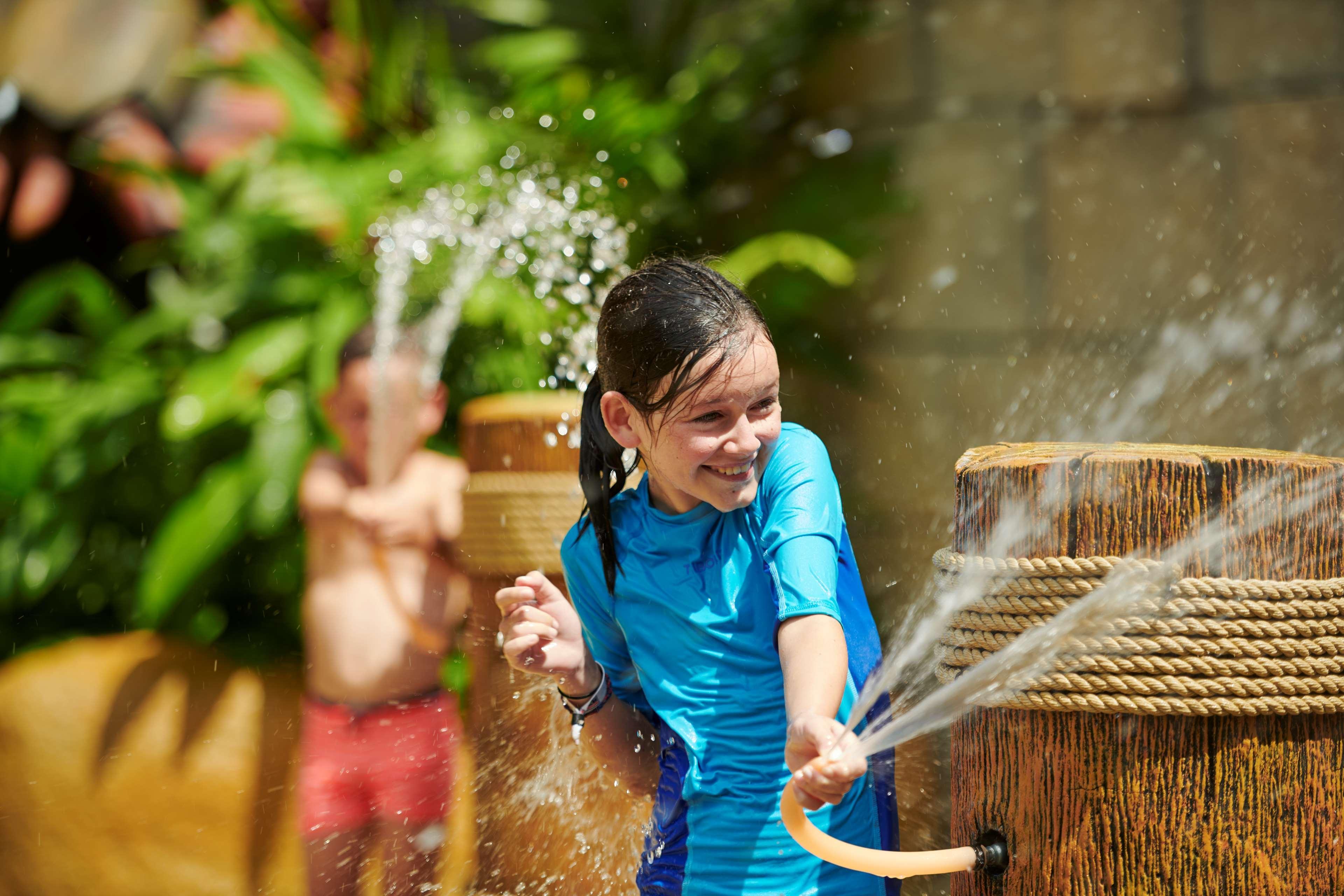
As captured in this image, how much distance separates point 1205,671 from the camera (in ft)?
4.05

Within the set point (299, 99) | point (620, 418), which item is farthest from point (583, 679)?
point (299, 99)

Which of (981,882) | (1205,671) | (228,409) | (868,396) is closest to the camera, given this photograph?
(1205,671)

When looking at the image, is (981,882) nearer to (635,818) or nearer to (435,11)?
(635,818)

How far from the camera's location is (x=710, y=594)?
5.21ft

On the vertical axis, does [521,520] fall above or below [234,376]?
below

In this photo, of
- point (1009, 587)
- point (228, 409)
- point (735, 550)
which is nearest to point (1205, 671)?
point (1009, 587)

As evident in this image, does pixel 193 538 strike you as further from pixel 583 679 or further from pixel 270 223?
pixel 583 679

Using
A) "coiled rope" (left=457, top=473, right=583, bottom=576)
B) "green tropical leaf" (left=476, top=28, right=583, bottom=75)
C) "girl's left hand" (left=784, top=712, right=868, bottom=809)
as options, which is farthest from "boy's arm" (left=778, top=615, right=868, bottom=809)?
"green tropical leaf" (left=476, top=28, right=583, bottom=75)

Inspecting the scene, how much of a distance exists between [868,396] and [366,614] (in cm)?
227

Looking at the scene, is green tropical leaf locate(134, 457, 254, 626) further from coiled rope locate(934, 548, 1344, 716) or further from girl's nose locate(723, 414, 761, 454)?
coiled rope locate(934, 548, 1344, 716)

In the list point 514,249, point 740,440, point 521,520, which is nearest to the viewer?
point 740,440

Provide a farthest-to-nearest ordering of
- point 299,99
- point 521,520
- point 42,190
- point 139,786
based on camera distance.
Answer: point 42,190, point 299,99, point 139,786, point 521,520

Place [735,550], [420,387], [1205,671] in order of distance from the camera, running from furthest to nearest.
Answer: [420,387], [735,550], [1205,671]

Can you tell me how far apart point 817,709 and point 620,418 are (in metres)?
0.51
